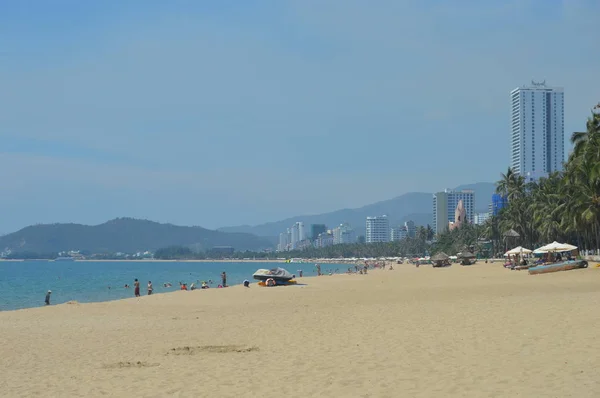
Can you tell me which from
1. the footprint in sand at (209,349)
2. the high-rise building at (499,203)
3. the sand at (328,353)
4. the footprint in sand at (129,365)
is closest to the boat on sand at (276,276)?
the sand at (328,353)

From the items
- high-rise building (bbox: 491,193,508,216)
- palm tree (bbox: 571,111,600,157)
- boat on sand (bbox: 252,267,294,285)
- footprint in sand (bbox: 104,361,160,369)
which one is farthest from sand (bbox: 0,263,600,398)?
high-rise building (bbox: 491,193,508,216)

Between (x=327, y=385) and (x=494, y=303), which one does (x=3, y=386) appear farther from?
(x=494, y=303)

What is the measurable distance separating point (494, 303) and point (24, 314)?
59.8 ft

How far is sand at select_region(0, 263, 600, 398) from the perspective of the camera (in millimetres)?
9406

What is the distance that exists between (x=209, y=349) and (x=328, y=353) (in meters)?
2.90

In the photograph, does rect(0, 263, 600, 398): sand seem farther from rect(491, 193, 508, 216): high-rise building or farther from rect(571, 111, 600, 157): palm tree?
rect(491, 193, 508, 216): high-rise building

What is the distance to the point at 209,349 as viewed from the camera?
45.9 ft

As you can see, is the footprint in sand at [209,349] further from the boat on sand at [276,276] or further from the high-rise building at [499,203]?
the high-rise building at [499,203]

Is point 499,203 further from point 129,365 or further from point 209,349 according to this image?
point 129,365

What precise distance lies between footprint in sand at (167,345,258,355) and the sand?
44 millimetres

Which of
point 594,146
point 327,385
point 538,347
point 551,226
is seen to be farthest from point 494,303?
point 551,226

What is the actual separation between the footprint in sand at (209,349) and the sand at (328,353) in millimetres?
44

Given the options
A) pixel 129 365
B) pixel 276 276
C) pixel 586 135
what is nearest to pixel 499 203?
pixel 586 135

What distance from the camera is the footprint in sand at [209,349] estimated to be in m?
13.6
